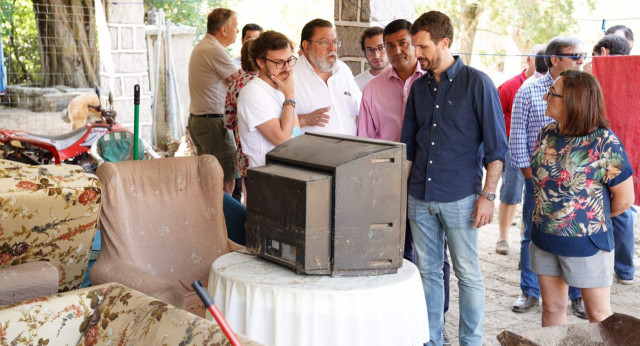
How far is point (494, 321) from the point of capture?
4816mm

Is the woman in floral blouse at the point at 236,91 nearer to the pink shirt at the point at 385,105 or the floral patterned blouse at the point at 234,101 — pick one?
the floral patterned blouse at the point at 234,101

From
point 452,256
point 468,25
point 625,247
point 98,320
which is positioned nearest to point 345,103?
point 452,256

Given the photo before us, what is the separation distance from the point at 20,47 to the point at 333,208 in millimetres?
11626

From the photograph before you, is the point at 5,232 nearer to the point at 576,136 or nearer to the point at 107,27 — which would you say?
the point at 576,136

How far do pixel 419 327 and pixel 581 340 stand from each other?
0.62 meters

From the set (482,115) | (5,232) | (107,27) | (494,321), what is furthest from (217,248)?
(107,27)

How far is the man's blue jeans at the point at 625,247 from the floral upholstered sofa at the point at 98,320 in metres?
4.07

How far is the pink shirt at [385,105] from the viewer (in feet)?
14.2

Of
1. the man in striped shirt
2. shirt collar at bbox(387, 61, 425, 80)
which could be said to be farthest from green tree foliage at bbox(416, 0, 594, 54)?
shirt collar at bbox(387, 61, 425, 80)

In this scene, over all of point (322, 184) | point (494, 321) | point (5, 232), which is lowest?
point (494, 321)

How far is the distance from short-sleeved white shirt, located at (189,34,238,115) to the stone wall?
37.0 inches

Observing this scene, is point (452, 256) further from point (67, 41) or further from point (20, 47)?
point (20, 47)

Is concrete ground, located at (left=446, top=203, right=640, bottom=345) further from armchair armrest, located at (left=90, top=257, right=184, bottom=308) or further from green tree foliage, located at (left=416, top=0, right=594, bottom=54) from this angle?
green tree foliage, located at (left=416, top=0, right=594, bottom=54)

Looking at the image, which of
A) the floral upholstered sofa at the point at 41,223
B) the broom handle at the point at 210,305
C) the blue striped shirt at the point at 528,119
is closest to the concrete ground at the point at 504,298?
the blue striped shirt at the point at 528,119
